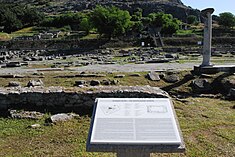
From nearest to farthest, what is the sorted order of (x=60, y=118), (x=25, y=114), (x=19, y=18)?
1. (x=60, y=118)
2. (x=25, y=114)
3. (x=19, y=18)

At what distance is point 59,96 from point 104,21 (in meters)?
40.4

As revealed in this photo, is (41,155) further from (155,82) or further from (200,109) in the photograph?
(155,82)

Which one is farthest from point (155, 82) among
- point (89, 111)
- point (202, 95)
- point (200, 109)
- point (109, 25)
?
point (109, 25)

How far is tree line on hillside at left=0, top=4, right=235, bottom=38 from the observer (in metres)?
51.9

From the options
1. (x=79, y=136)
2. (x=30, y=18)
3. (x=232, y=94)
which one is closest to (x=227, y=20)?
(x=30, y=18)

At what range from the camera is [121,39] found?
52.3m

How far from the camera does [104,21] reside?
51.3 meters

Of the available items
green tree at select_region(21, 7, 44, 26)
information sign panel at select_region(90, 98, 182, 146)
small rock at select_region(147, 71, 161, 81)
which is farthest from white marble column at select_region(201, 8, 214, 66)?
green tree at select_region(21, 7, 44, 26)

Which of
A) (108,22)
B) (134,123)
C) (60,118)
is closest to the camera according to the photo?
(134,123)

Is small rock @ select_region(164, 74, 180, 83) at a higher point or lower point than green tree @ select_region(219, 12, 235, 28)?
lower

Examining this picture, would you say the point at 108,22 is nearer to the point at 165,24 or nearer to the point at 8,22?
the point at 165,24

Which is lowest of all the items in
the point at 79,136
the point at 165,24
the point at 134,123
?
the point at 79,136

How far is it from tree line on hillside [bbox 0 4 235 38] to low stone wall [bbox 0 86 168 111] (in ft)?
131

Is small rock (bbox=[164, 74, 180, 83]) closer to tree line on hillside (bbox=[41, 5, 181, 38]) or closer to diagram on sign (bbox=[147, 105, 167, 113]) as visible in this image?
diagram on sign (bbox=[147, 105, 167, 113])
